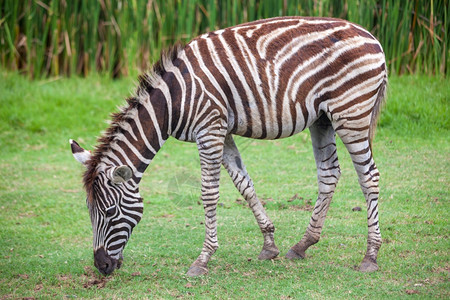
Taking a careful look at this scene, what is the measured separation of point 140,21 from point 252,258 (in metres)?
7.37

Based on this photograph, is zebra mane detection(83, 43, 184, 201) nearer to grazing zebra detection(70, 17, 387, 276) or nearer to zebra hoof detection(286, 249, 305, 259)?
grazing zebra detection(70, 17, 387, 276)

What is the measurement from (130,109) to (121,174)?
698 mm

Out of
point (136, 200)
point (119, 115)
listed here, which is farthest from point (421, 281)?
point (119, 115)

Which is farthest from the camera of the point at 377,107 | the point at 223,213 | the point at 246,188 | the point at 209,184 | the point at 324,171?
the point at 223,213

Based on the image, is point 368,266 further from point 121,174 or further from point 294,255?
point 121,174

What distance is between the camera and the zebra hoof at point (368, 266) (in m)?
5.67

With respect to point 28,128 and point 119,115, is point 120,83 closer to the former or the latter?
point 28,128

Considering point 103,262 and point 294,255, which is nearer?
point 103,262

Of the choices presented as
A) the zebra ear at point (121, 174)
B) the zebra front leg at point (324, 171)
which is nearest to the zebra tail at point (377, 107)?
the zebra front leg at point (324, 171)

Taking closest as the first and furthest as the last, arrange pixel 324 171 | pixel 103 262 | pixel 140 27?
pixel 103 262
pixel 324 171
pixel 140 27

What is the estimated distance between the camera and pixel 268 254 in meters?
6.17

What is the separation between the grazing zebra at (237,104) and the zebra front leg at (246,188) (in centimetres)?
34

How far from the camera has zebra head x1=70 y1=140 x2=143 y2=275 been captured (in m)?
5.56

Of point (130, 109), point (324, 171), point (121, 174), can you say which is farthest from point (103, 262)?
point (324, 171)
